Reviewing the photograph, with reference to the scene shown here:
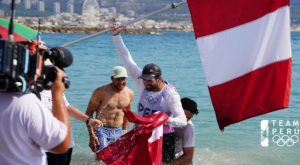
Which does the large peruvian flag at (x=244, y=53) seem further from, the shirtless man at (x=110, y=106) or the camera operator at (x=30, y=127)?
the shirtless man at (x=110, y=106)

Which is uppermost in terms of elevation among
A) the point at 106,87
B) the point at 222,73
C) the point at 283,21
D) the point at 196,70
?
the point at 283,21

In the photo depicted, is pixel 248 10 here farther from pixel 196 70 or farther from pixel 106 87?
pixel 196 70

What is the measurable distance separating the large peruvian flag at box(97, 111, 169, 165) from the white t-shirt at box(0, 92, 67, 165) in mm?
2415


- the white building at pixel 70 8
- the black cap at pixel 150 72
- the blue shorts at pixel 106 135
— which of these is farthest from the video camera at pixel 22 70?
the white building at pixel 70 8

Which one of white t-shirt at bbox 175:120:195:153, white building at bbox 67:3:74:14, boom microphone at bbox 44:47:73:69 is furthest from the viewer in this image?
white building at bbox 67:3:74:14

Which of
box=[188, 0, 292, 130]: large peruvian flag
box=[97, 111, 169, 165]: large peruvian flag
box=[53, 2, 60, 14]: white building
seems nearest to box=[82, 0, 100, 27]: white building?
box=[53, 2, 60, 14]: white building

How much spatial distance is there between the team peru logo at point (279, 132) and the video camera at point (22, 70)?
8485mm

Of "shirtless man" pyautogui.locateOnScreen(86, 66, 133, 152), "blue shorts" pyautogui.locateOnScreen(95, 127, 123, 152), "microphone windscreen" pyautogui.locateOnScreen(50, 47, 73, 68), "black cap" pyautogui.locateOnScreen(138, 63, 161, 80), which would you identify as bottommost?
"blue shorts" pyautogui.locateOnScreen(95, 127, 123, 152)

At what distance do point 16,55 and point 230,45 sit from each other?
2.48m

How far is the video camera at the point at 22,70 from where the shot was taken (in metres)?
3.27

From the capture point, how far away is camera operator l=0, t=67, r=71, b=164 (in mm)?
3490

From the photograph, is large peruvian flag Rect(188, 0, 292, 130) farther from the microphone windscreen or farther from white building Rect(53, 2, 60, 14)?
white building Rect(53, 2, 60, 14)

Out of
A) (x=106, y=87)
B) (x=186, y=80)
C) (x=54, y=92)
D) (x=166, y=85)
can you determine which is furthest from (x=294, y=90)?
(x=54, y=92)

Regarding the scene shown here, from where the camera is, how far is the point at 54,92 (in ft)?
12.0
